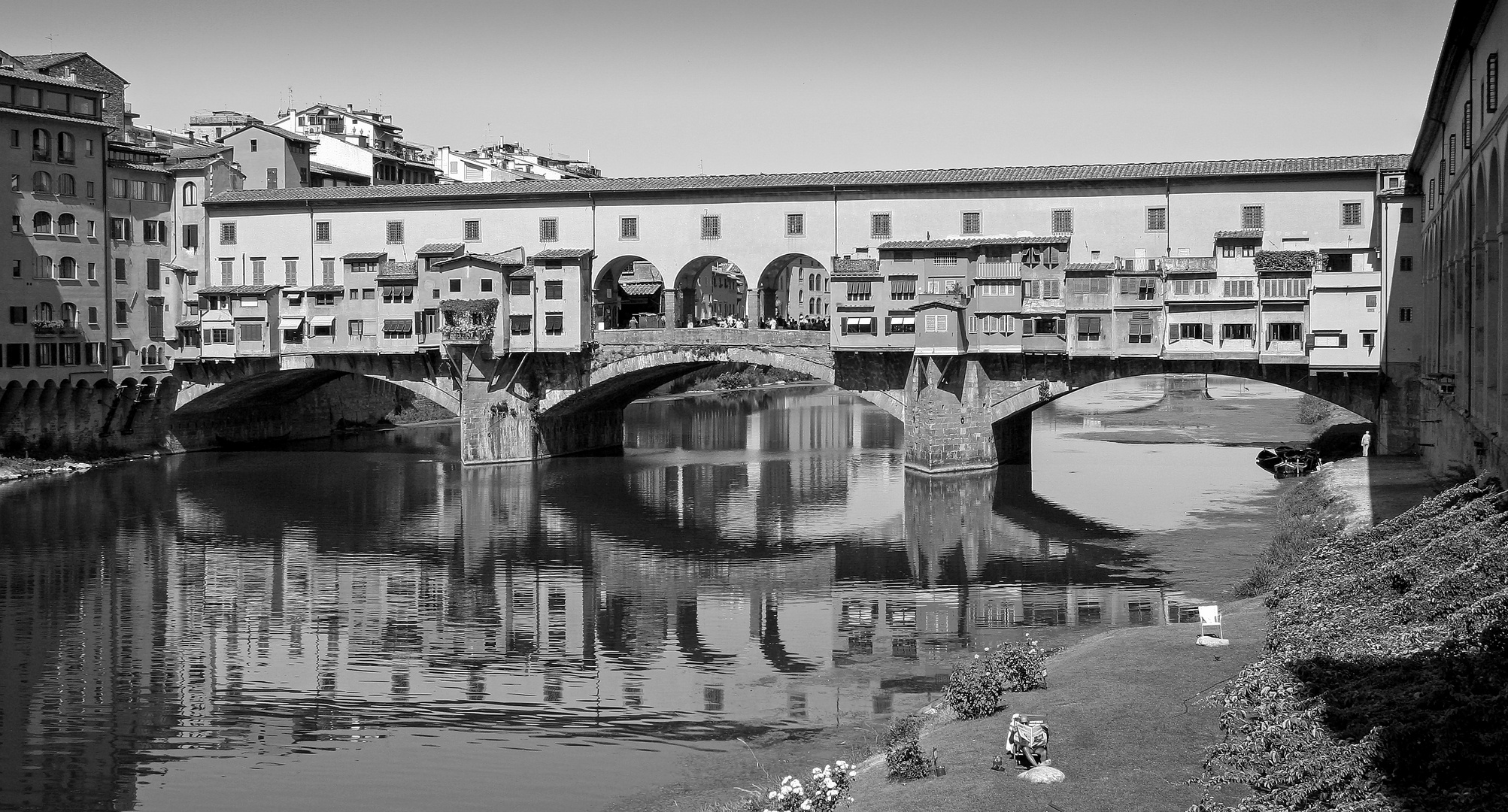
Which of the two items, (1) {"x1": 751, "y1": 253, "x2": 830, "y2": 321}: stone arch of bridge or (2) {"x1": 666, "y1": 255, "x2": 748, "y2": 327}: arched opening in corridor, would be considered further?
(1) {"x1": 751, "y1": 253, "x2": 830, "y2": 321}: stone arch of bridge

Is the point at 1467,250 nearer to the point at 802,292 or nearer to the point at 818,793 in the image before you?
the point at 818,793

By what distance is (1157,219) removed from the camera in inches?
1943

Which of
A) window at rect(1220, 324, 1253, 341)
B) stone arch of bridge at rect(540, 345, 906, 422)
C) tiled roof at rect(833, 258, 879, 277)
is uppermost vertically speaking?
tiled roof at rect(833, 258, 879, 277)

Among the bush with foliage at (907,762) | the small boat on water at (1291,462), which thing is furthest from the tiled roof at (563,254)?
the bush with foliage at (907,762)

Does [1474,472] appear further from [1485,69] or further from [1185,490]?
[1185,490]

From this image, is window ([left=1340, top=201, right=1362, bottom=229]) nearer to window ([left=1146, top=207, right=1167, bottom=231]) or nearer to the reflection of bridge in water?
window ([left=1146, top=207, right=1167, bottom=231])

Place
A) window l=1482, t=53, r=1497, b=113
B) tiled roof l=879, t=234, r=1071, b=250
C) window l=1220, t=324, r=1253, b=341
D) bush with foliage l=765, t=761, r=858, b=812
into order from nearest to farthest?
bush with foliage l=765, t=761, r=858, b=812 → window l=1482, t=53, r=1497, b=113 → window l=1220, t=324, r=1253, b=341 → tiled roof l=879, t=234, r=1071, b=250

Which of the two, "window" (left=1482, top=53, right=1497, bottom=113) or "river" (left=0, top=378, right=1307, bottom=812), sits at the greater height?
"window" (left=1482, top=53, right=1497, bottom=113)

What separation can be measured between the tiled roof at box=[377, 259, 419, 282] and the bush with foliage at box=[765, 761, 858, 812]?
136 ft

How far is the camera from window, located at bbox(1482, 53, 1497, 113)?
23.9 m

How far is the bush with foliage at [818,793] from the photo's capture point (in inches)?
602

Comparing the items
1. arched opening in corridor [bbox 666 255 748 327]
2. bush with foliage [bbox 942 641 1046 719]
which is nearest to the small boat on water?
arched opening in corridor [bbox 666 255 748 327]

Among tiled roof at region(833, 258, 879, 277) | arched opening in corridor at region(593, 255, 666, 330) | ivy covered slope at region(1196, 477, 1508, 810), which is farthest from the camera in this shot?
arched opening in corridor at region(593, 255, 666, 330)

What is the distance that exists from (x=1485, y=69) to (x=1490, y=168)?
1918 millimetres
